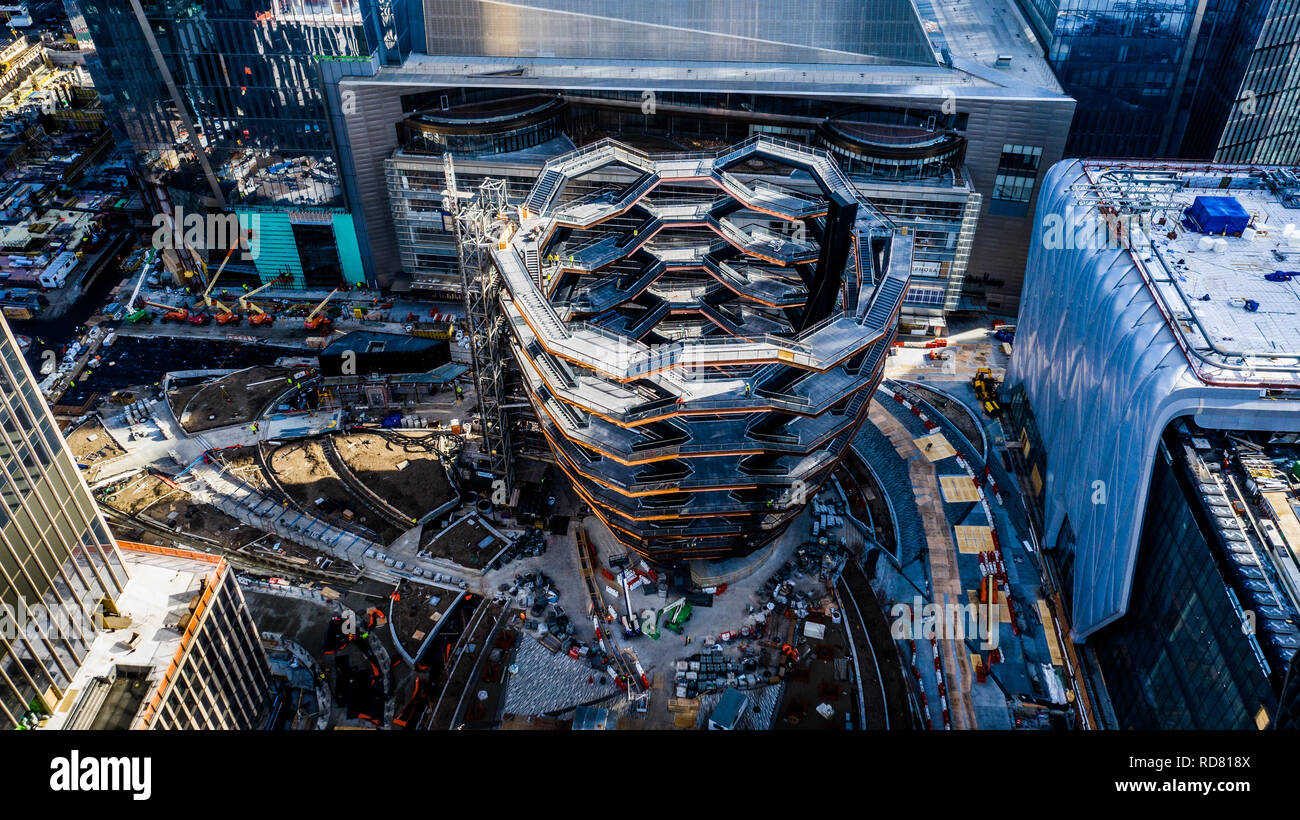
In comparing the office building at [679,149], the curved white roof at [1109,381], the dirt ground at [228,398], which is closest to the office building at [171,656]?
the dirt ground at [228,398]

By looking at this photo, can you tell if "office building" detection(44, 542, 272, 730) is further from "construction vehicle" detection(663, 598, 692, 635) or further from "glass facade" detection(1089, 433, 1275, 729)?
"glass facade" detection(1089, 433, 1275, 729)

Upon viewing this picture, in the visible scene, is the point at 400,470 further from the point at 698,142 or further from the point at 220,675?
the point at 698,142

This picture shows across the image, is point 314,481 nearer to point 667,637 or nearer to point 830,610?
point 667,637

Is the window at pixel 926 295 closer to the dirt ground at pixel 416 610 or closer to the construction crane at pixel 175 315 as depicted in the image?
the dirt ground at pixel 416 610

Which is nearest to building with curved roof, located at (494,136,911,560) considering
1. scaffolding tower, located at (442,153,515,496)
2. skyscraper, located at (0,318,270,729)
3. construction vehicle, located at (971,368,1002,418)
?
scaffolding tower, located at (442,153,515,496)

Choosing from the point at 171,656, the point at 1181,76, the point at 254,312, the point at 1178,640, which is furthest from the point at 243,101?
the point at 1181,76
